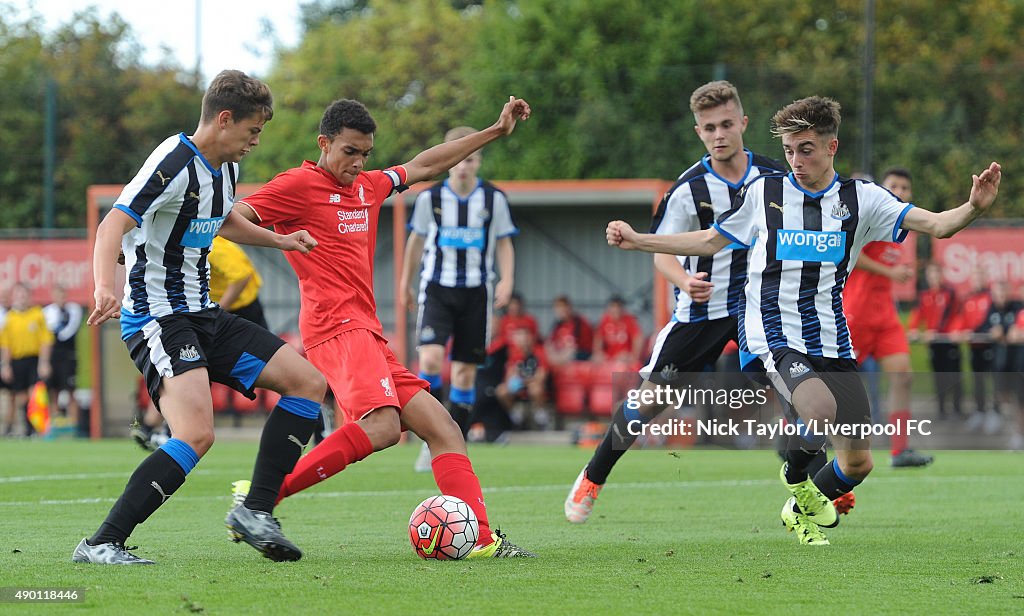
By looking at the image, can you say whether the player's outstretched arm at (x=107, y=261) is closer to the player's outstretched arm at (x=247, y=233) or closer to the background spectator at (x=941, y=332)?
the player's outstretched arm at (x=247, y=233)

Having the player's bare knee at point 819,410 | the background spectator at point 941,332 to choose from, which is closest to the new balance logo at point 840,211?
the player's bare knee at point 819,410

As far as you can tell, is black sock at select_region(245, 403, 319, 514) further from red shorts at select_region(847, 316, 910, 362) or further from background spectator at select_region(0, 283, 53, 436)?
background spectator at select_region(0, 283, 53, 436)

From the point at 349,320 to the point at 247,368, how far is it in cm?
61

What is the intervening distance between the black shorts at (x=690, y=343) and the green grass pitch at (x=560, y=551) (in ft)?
2.76

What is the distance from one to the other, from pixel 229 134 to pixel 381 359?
118cm

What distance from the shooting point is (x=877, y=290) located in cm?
1122

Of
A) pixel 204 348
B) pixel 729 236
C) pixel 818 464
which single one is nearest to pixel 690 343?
pixel 818 464

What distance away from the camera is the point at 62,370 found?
19828mm

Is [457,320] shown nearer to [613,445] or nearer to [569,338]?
[613,445]

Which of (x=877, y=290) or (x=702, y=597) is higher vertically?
(x=877, y=290)

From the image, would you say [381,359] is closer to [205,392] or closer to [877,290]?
[205,392]

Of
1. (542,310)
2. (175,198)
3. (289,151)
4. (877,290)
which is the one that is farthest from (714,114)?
(289,151)

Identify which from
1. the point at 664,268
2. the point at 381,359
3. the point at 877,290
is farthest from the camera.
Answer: the point at 877,290

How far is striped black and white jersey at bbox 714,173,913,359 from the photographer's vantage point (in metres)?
6.53
